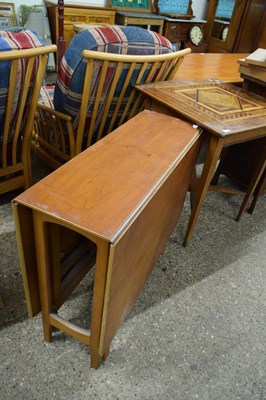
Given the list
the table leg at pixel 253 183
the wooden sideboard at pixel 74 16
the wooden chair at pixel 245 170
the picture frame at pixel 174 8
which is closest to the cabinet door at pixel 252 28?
the picture frame at pixel 174 8

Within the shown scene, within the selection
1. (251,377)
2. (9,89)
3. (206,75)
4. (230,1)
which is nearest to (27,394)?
(251,377)

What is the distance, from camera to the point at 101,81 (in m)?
1.24

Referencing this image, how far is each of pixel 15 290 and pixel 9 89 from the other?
2.64 feet

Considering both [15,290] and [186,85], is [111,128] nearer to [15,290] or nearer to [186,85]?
[186,85]

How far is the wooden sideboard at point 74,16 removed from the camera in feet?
11.3

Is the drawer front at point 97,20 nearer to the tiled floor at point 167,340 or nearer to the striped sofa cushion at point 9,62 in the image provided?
the striped sofa cushion at point 9,62

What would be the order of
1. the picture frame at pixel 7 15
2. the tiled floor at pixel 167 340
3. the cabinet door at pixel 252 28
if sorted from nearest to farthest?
the tiled floor at pixel 167 340 → the picture frame at pixel 7 15 → the cabinet door at pixel 252 28

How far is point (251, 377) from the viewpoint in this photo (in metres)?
1.07

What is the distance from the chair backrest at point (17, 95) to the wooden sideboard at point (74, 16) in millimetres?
2516

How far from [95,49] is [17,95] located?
366 millimetres

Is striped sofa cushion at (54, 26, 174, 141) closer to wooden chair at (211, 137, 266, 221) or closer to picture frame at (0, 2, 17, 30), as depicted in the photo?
wooden chair at (211, 137, 266, 221)

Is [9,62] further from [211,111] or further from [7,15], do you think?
[7,15]

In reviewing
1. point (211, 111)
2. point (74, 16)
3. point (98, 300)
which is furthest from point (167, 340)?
point (74, 16)

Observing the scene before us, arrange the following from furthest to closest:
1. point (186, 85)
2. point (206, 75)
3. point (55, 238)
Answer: point (206, 75), point (186, 85), point (55, 238)
